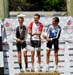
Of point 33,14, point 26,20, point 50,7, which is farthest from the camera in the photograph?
point 50,7

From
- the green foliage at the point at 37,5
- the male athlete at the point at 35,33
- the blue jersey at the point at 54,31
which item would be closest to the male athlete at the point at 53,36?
the blue jersey at the point at 54,31

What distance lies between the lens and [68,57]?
387 inches

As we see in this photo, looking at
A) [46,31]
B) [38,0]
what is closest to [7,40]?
[46,31]

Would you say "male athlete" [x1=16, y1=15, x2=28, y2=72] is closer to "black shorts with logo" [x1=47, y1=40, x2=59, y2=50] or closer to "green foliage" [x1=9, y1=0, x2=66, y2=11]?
"black shorts with logo" [x1=47, y1=40, x2=59, y2=50]

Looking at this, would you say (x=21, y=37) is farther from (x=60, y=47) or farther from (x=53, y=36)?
(x=60, y=47)

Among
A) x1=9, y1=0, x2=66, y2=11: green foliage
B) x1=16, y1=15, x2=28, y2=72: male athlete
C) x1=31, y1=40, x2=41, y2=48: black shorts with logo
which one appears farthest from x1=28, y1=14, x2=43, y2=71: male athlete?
x1=9, y1=0, x2=66, y2=11: green foliage

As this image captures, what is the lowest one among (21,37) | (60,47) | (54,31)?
(60,47)

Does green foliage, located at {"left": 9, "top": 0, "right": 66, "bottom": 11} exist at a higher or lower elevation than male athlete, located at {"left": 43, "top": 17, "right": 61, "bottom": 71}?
higher

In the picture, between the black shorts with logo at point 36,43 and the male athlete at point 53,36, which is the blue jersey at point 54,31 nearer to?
the male athlete at point 53,36

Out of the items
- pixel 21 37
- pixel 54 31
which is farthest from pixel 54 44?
pixel 21 37

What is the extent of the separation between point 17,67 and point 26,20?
1094 millimetres

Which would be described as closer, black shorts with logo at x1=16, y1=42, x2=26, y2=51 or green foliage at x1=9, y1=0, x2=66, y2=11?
black shorts with logo at x1=16, y1=42, x2=26, y2=51

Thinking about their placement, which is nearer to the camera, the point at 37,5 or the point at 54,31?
the point at 54,31

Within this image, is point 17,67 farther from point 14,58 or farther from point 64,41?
point 64,41
